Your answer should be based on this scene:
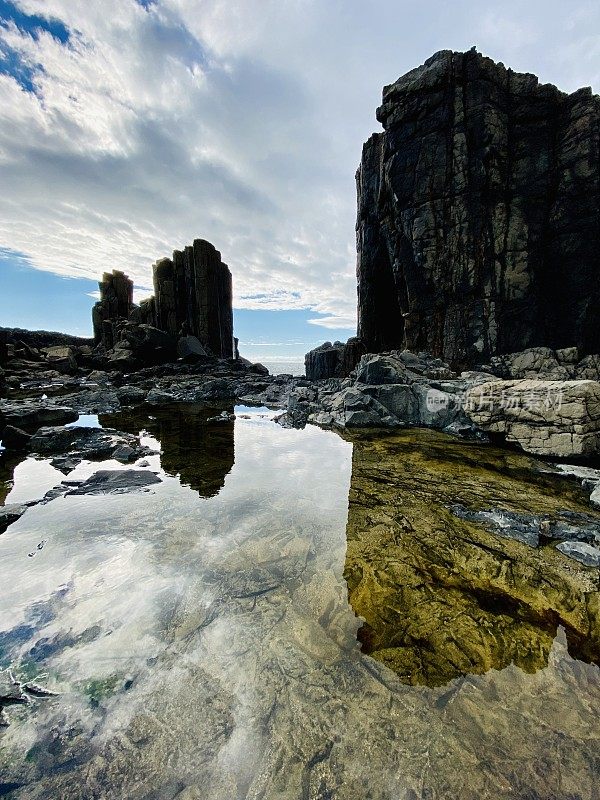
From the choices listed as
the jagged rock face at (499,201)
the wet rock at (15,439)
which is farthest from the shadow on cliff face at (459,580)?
the jagged rock face at (499,201)

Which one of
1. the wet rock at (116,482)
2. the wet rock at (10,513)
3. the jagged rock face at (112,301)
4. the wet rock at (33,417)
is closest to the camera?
the wet rock at (10,513)

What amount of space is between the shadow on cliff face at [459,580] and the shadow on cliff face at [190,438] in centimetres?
263

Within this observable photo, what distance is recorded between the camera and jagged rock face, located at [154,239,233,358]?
3588cm

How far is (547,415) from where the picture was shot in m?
7.34

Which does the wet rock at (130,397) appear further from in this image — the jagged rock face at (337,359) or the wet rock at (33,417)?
the jagged rock face at (337,359)

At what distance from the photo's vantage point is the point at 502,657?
2311 mm

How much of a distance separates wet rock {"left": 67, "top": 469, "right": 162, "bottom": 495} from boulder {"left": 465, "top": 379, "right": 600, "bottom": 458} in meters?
8.17

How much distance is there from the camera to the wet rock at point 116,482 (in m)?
Answer: 4.94

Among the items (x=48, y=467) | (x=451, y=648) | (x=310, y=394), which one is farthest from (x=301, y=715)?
(x=310, y=394)

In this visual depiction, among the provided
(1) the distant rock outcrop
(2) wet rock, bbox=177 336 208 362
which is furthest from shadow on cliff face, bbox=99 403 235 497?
(1) the distant rock outcrop

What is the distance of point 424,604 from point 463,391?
923 centimetres

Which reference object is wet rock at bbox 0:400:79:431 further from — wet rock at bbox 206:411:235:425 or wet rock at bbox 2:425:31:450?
wet rock at bbox 206:411:235:425

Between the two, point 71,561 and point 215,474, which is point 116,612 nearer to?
point 71,561

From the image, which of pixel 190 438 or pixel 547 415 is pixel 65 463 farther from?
pixel 547 415
